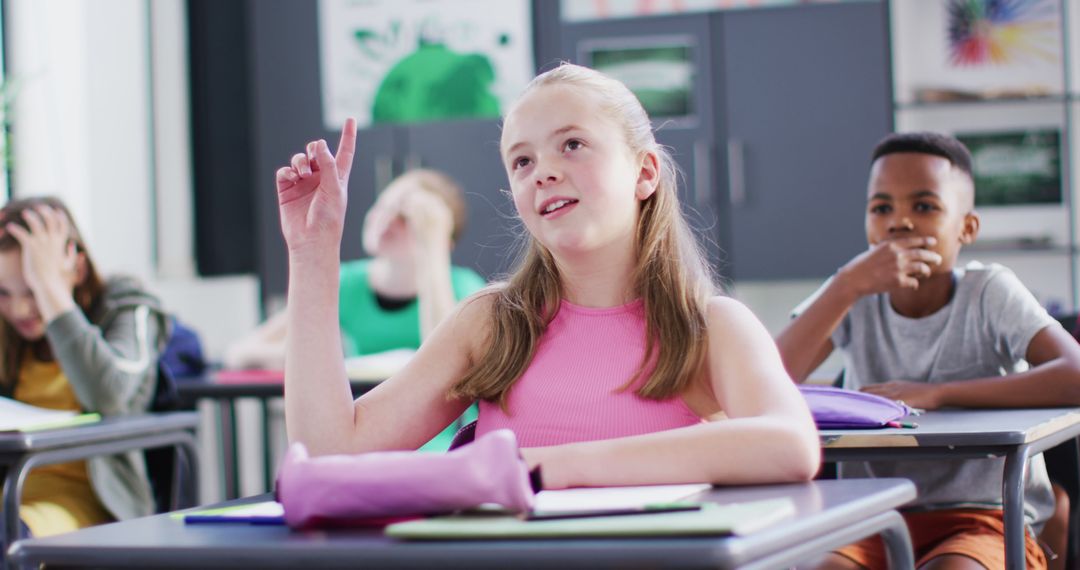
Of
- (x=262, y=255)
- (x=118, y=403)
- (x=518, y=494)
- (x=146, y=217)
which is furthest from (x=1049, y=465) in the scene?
(x=146, y=217)

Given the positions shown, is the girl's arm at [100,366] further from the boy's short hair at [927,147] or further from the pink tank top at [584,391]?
the boy's short hair at [927,147]

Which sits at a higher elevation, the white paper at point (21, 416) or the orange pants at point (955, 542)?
the white paper at point (21, 416)

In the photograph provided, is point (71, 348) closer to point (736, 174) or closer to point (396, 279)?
point (396, 279)

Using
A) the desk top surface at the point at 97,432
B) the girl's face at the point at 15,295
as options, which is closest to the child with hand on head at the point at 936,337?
the desk top surface at the point at 97,432

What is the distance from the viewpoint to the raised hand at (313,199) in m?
1.38

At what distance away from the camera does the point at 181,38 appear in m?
5.30

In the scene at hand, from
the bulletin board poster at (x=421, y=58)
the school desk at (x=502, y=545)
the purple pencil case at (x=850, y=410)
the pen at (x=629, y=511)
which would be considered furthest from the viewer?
the bulletin board poster at (x=421, y=58)

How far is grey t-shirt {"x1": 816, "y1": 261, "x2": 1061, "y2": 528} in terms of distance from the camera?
210 cm

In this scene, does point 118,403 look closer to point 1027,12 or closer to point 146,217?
point 146,217

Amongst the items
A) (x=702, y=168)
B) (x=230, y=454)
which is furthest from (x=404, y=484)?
(x=702, y=168)

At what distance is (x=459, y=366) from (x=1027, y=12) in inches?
148

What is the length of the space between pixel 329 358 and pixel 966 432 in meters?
0.80

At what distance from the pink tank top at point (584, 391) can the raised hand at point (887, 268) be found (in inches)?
30.8

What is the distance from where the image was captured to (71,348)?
276 cm
